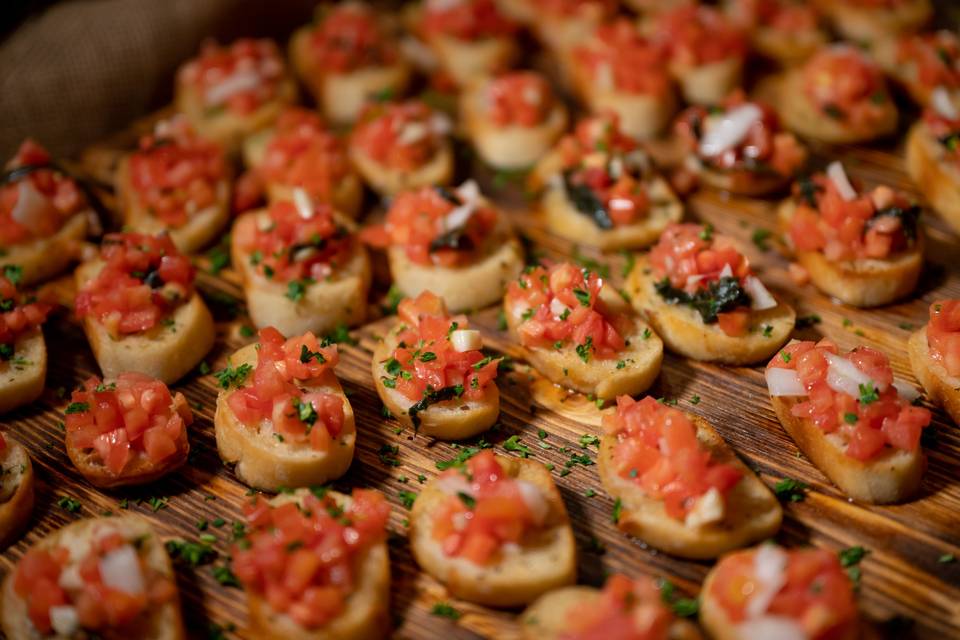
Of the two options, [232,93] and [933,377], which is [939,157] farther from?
[232,93]

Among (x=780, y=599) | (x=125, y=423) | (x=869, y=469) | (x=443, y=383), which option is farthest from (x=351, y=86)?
(x=780, y=599)

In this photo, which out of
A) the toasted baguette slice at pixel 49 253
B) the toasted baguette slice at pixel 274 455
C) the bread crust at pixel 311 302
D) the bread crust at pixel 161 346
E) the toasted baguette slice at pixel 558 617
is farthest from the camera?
the toasted baguette slice at pixel 49 253

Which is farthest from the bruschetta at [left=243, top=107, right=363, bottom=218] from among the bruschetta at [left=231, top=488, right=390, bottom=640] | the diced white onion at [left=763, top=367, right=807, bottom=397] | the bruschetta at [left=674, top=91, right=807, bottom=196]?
the diced white onion at [left=763, top=367, right=807, bottom=397]

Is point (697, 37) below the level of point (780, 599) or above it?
above

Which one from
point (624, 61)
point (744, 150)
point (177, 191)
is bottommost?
point (744, 150)

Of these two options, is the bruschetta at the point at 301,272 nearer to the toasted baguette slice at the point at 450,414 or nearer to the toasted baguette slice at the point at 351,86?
the toasted baguette slice at the point at 450,414

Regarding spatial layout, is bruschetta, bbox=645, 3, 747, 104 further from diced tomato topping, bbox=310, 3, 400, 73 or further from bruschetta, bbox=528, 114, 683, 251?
diced tomato topping, bbox=310, 3, 400, 73

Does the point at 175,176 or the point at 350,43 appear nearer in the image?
the point at 175,176

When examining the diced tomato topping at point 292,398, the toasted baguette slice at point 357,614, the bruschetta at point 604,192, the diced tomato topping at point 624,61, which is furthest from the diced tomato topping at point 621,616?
the diced tomato topping at point 624,61
